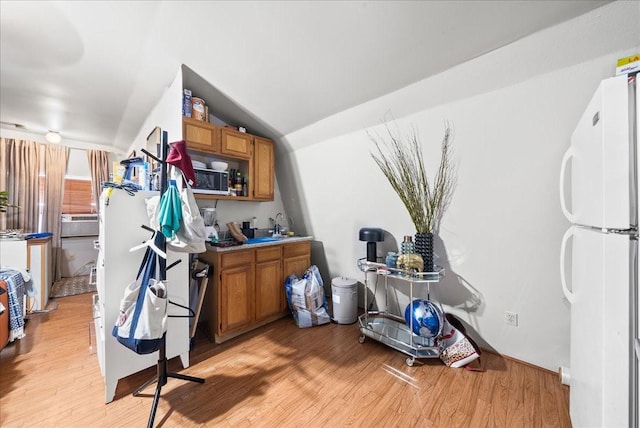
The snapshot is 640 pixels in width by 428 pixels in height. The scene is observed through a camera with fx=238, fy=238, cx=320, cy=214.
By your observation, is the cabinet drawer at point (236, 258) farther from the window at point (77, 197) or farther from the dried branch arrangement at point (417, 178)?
the window at point (77, 197)

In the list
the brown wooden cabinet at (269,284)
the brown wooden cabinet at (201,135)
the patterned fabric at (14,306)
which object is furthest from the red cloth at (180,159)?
the patterned fabric at (14,306)

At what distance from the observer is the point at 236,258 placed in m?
2.38

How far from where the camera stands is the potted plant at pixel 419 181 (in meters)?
2.19

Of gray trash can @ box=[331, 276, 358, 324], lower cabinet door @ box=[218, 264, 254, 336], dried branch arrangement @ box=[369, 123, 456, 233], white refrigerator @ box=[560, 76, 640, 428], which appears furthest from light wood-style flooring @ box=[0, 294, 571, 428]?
dried branch arrangement @ box=[369, 123, 456, 233]

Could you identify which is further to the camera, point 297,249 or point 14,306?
point 297,249

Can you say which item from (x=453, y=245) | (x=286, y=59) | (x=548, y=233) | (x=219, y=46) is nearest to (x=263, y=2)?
(x=286, y=59)

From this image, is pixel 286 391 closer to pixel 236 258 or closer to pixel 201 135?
pixel 236 258

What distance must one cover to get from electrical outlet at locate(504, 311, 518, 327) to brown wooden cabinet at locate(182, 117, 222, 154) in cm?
313

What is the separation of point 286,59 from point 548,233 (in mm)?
2498

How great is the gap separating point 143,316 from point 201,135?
69.5 inches

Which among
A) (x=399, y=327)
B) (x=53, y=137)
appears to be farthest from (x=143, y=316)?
(x=53, y=137)

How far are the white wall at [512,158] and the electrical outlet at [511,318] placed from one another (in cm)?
3

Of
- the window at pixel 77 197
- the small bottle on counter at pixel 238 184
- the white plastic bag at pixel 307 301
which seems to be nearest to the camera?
the white plastic bag at pixel 307 301

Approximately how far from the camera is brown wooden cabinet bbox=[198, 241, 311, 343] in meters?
2.28
